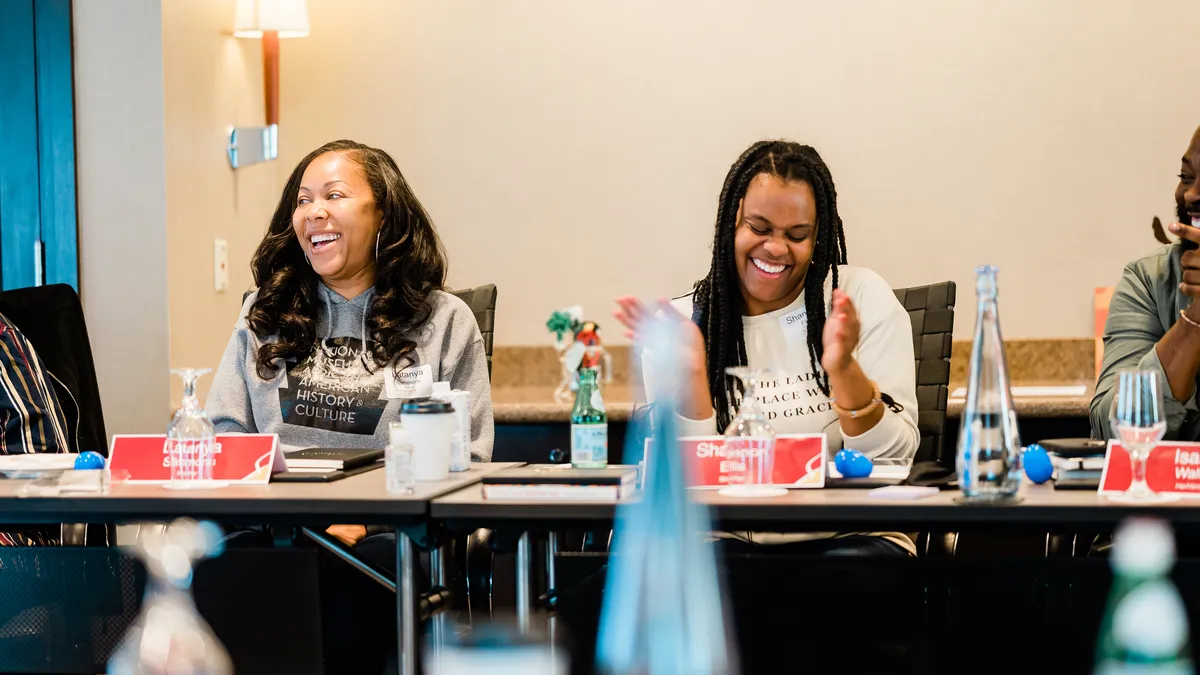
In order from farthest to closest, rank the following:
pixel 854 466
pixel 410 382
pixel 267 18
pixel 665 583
Answer: pixel 267 18 < pixel 410 382 < pixel 854 466 < pixel 665 583

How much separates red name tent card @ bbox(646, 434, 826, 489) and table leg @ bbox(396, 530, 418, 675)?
0.36 m

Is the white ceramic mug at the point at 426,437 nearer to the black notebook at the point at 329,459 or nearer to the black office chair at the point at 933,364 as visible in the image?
the black notebook at the point at 329,459

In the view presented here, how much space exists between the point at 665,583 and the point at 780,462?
0.95 meters

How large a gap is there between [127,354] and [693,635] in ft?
8.23

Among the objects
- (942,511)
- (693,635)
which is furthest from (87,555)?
(693,635)

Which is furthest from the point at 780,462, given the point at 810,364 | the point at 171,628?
the point at 171,628

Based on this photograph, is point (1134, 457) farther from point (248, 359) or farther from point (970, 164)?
point (970, 164)

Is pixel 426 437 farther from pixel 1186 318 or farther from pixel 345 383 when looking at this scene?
pixel 1186 318

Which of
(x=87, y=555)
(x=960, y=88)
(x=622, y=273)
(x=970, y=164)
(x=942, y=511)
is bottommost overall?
(x=87, y=555)

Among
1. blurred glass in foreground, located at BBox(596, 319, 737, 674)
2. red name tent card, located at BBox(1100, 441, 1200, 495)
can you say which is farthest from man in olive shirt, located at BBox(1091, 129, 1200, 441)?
blurred glass in foreground, located at BBox(596, 319, 737, 674)

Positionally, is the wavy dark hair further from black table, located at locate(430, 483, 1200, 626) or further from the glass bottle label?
black table, located at locate(430, 483, 1200, 626)

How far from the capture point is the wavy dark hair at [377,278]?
2.26 metres

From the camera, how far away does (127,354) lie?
2855mm

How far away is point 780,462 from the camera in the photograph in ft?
5.11
